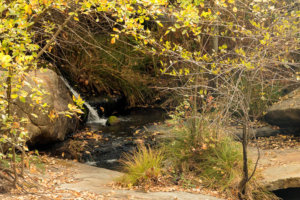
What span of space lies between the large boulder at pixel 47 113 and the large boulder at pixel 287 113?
520 centimetres

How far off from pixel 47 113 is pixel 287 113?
5876 millimetres

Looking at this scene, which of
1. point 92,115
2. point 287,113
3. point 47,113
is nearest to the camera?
point 47,113

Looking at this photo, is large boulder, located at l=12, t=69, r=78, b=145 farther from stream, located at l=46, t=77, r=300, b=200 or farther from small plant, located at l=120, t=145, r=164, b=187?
small plant, located at l=120, t=145, r=164, b=187

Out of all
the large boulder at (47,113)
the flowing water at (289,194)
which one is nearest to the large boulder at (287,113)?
the flowing water at (289,194)

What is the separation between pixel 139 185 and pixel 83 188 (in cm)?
86

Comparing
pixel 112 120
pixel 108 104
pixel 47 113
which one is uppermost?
pixel 47 113

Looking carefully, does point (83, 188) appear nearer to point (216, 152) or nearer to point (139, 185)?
point (139, 185)

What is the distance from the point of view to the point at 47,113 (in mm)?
6730

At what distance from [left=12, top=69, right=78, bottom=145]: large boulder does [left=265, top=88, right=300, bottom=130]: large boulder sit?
5197mm

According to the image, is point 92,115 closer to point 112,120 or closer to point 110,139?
point 112,120

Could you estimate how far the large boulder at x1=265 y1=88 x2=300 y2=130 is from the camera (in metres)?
9.02

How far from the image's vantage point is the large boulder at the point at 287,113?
9016 mm

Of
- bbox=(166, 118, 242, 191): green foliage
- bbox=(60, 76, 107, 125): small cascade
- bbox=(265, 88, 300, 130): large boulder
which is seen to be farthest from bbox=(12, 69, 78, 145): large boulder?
bbox=(265, 88, 300, 130): large boulder

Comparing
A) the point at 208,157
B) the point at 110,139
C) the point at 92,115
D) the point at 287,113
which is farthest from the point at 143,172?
the point at 287,113
